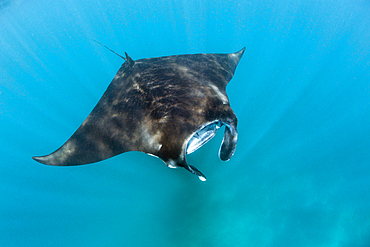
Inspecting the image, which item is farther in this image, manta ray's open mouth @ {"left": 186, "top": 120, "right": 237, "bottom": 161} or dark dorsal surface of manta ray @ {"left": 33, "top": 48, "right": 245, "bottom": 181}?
manta ray's open mouth @ {"left": 186, "top": 120, "right": 237, "bottom": 161}

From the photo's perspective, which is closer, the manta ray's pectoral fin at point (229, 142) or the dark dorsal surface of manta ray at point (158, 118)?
the dark dorsal surface of manta ray at point (158, 118)

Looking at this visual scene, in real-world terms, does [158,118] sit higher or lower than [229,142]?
higher

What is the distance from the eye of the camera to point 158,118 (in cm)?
282

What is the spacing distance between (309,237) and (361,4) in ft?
39.4

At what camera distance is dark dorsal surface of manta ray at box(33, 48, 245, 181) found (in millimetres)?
2619

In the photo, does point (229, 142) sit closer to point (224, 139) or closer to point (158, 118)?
point (224, 139)

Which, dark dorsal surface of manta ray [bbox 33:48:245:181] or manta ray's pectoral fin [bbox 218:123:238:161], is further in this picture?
manta ray's pectoral fin [bbox 218:123:238:161]

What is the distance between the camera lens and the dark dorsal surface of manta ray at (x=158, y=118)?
2619 mm

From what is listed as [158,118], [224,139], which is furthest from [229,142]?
[158,118]

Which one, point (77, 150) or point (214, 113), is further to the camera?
point (77, 150)

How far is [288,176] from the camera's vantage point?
18.7ft

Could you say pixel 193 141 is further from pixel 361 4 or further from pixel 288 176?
pixel 361 4

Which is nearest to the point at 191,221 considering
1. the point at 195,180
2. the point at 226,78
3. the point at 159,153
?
the point at 195,180

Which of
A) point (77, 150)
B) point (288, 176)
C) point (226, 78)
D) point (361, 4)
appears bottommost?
point (77, 150)
